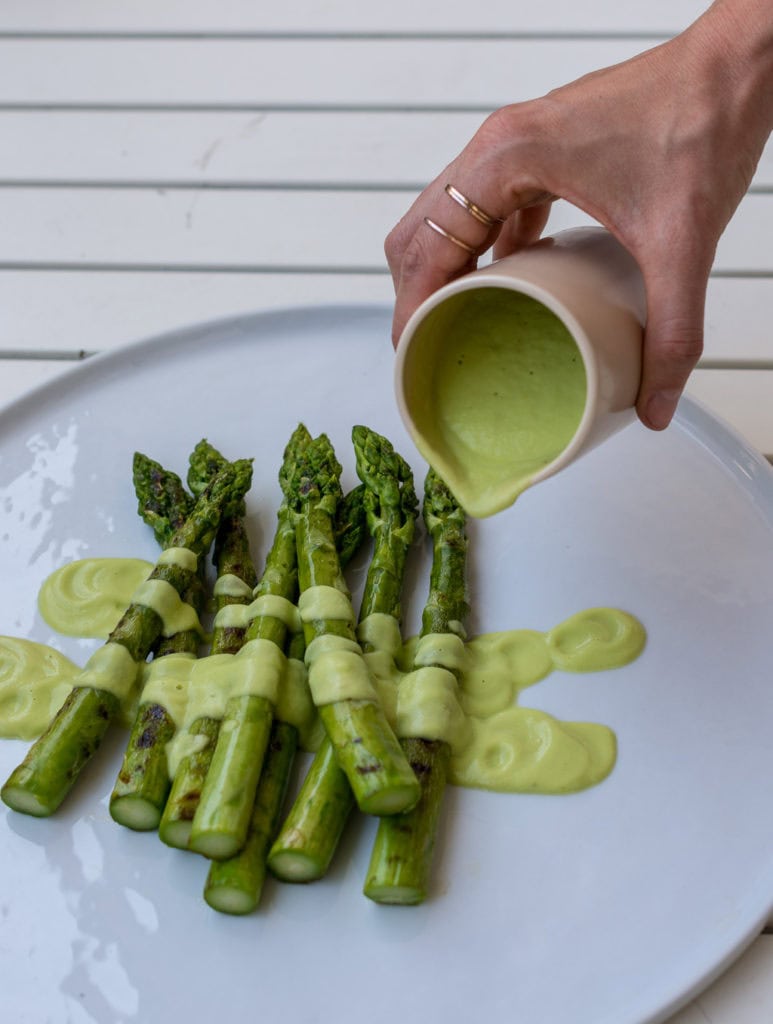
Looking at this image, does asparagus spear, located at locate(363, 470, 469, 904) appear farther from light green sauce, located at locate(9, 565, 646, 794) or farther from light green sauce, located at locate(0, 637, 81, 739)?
light green sauce, located at locate(0, 637, 81, 739)

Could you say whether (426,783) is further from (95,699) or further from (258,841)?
(95,699)

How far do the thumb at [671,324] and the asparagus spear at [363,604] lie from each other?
0.75 m

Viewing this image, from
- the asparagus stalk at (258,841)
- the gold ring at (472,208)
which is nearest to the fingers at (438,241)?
the gold ring at (472,208)

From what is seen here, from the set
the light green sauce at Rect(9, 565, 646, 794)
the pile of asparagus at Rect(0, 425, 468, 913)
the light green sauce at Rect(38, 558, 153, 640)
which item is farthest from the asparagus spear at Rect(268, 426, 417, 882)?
the light green sauce at Rect(38, 558, 153, 640)

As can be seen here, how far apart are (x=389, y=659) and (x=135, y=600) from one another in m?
0.58

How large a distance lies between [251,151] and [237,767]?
2.53 meters

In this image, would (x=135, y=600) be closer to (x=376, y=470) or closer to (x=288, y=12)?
(x=376, y=470)

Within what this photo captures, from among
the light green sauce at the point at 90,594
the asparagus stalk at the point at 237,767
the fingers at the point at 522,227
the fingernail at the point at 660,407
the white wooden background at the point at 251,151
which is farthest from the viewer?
the white wooden background at the point at 251,151

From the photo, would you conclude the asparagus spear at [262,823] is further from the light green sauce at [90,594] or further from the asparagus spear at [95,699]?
the light green sauce at [90,594]

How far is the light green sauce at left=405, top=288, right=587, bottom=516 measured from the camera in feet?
6.66

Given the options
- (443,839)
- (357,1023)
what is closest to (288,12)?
(443,839)

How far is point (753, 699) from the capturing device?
2215 millimetres

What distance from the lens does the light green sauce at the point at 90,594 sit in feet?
8.02

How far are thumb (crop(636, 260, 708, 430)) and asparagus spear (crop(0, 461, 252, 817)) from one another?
43.4 inches
